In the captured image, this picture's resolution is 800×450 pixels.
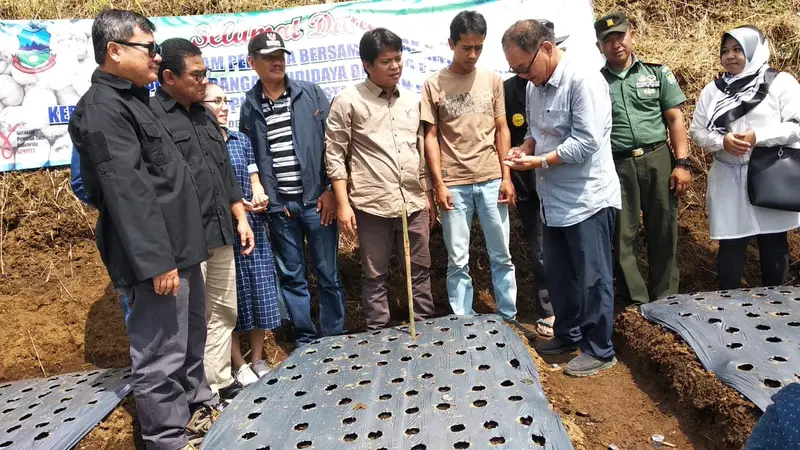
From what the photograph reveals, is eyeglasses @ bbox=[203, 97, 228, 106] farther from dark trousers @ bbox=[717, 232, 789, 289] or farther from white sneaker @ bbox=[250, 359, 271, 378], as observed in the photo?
dark trousers @ bbox=[717, 232, 789, 289]

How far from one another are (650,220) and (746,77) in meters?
1.05

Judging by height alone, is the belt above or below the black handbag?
→ above

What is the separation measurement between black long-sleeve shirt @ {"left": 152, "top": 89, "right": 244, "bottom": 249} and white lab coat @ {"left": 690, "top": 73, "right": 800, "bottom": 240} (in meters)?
2.99

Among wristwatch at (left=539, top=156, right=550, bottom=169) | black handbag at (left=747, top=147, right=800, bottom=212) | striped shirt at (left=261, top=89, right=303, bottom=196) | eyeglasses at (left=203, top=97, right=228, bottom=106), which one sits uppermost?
eyeglasses at (left=203, top=97, right=228, bottom=106)

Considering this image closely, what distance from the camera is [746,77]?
362 centimetres

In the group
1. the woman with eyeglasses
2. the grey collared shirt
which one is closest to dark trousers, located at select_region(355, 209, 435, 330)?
the woman with eyeglasses

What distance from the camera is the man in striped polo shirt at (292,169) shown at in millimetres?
3572

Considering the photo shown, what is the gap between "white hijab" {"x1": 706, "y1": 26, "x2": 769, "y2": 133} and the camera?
3566 mm

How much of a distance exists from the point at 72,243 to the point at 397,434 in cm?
339

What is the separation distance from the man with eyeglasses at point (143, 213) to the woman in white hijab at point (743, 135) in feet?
10.4

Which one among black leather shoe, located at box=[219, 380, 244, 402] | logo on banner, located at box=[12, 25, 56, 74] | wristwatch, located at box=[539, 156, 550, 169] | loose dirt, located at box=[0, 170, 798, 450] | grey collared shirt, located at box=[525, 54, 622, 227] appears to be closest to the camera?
loose dirt, located at box=[0, 170, 798, 450]

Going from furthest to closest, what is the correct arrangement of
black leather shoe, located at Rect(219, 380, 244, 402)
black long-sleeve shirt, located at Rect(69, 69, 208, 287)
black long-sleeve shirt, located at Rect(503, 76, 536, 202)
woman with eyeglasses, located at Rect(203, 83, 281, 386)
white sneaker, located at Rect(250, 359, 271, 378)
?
black long-sleeve shirt, located at Rect(503, 76, 536, 202) < white sneaker, located at Rect(250, 359, 271, 378) < woman with eyeglasses, located at Rect(203, 83, 281, 386) < black leather shoe, located at Rect(219, 380, 244, 402) < black long-sleeve shirt, located at Rect(69, 69, 208, 287)

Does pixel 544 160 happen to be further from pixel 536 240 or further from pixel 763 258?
pixel 763 258

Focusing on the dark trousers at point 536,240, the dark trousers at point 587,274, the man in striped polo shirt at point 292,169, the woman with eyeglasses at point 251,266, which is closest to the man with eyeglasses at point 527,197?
the dark trousers at point 536,240
